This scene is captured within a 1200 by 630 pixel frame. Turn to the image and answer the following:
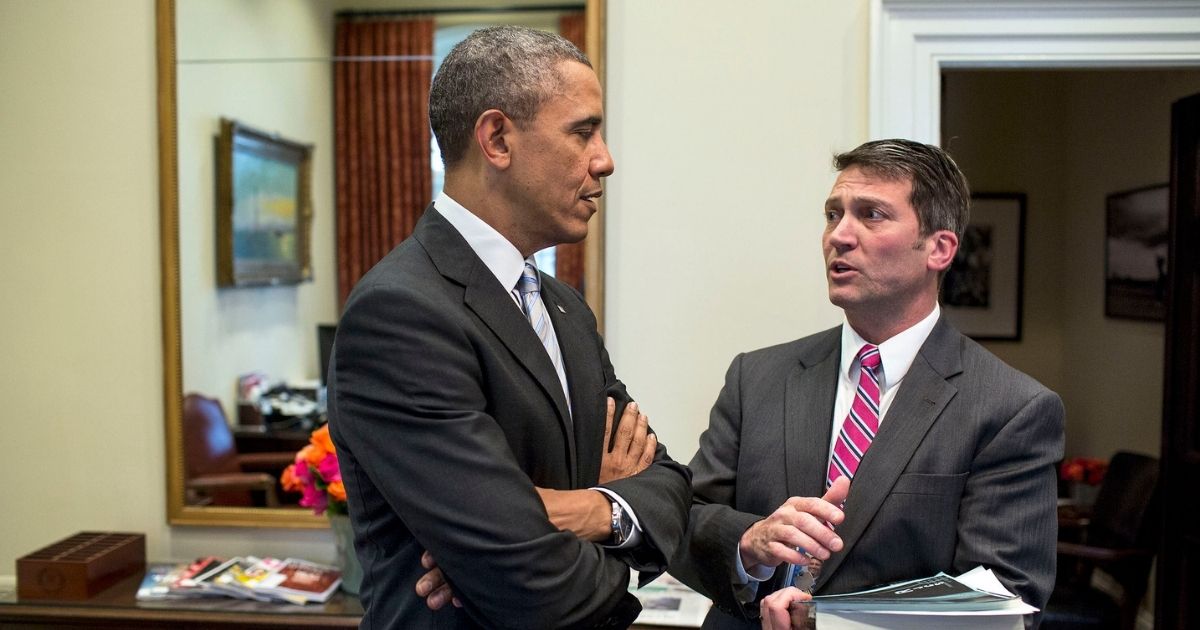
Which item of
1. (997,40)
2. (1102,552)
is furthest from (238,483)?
(1102,552)

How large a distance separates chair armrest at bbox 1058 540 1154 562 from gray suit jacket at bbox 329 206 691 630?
10.6 ft

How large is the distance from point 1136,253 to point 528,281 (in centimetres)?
480

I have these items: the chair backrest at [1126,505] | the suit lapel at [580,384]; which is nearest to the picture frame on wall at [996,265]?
the chair backrest at [1126,505]

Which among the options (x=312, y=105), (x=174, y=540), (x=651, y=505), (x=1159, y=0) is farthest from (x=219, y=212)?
(x=1159, y=0)

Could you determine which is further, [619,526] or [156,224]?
[156,224]

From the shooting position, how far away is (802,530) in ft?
5.56

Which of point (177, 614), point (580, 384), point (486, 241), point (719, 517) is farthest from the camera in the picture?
point (177, 614)

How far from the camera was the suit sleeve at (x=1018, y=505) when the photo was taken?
177 centimetres

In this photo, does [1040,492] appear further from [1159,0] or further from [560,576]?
[1159,0]

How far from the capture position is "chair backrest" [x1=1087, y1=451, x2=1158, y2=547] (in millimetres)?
4316

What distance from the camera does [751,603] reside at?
189 centimetres

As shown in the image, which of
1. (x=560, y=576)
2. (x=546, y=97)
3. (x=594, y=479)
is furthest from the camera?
(x=594, y=479)

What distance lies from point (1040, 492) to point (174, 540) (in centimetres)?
244

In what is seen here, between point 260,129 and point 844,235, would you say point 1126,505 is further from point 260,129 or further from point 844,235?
point 260,129
